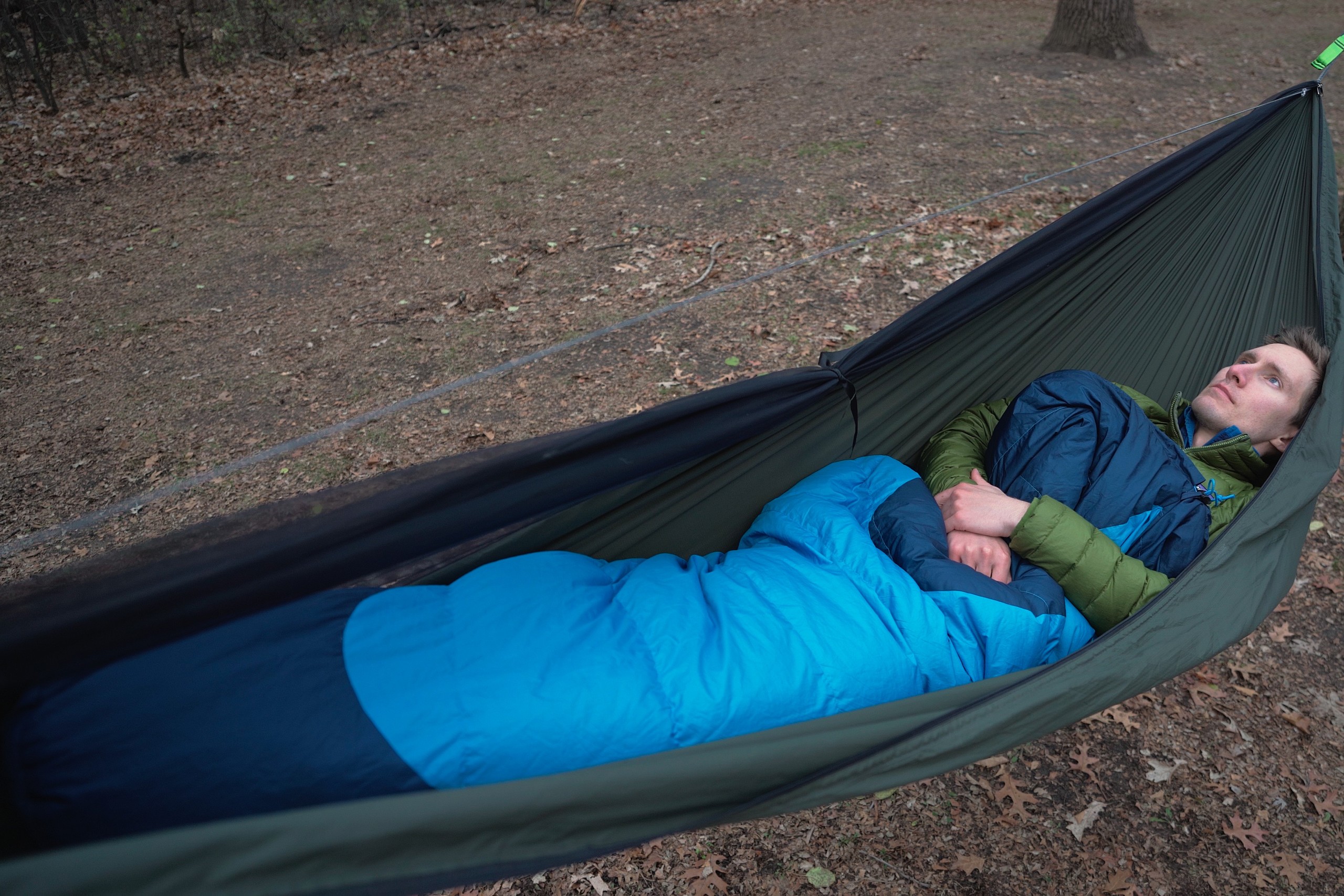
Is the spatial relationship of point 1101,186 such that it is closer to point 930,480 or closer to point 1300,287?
point 1300,287

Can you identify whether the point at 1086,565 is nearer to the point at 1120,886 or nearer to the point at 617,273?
the point at 1120,886

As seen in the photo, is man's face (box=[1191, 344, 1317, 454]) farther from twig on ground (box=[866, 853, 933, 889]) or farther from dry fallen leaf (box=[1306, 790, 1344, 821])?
twig on ground (box=[866, 853, 933, 889])

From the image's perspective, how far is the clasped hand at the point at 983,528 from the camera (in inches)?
68.6

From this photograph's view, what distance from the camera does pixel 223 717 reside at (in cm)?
111

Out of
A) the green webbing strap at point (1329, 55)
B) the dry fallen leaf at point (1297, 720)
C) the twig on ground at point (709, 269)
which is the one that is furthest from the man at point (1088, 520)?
the twig on ground at point (709, 269)

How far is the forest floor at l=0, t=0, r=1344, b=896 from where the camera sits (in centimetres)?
192

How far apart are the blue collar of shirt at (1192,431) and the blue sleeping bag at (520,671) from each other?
0.71 m

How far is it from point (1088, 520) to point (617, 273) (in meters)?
2.56

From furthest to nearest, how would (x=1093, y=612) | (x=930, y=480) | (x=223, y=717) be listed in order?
(x=930, y=480), (x=1093, y=612), (x=223, y=717)

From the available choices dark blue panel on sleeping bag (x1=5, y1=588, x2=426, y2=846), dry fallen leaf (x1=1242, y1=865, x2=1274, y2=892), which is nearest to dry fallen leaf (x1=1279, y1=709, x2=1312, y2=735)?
dry fallen leaf (x1=1242, y1=865, x2=1274, y2=892)

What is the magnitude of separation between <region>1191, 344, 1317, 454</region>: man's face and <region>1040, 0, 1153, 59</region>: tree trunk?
17.8ft

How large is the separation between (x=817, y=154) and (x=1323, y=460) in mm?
3647

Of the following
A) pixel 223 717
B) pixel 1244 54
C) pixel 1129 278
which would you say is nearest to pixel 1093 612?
pixel 1129 278

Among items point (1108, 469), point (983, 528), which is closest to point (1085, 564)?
point (983, 528)
